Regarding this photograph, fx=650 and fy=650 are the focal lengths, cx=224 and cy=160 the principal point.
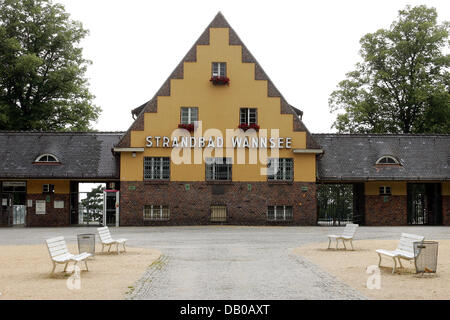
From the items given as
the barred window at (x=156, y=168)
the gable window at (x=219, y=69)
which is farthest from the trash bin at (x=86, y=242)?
the gable window at (x=219, y=69)

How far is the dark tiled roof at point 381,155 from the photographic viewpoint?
39.3 m

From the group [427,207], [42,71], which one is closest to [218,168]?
[427,207]

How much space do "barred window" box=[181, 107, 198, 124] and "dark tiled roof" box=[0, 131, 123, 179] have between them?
4903 mm

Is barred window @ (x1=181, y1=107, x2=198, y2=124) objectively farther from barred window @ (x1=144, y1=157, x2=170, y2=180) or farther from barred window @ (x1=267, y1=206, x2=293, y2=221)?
barred window @ (x1=267, y1=206, x2=293, y2=221)

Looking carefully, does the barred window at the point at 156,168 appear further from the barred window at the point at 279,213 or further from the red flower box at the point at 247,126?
the barred window at the point at 279,213

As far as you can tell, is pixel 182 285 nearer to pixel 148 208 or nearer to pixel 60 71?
pixel 148 208

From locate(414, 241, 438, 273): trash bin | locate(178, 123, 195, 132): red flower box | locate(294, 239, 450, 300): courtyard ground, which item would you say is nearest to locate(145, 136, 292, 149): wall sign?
locate(178, 123, 195, 132): red flower box

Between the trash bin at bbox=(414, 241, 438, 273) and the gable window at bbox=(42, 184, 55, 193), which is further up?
the gable window at bbox=(42, 184, 55, 193)

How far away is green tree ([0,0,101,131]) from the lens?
48.3 meters

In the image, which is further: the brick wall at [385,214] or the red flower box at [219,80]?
the brick wall at [385,214]

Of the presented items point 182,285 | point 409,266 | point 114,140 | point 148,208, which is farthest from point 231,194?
point 182,285

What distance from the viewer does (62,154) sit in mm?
40000

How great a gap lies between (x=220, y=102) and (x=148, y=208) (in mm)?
7646

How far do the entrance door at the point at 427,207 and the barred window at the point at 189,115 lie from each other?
15823 mm
